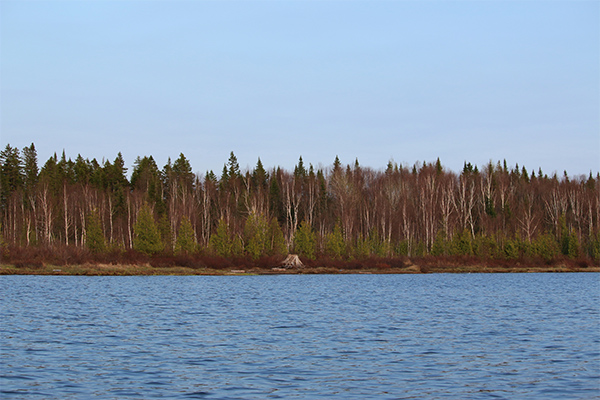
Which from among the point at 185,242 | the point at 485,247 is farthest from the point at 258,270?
the point at 485,247

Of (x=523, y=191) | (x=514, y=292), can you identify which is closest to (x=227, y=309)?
(x=514, y=292)

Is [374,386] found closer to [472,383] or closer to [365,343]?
[472,383]

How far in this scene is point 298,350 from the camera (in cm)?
1936

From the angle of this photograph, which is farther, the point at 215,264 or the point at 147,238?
the point at 147,238

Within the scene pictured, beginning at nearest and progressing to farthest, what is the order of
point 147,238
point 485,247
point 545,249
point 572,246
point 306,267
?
point 306,267, point 147,238, point 485,247, point 545,249, point 572,246

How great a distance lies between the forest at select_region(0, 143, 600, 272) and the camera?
280 feet

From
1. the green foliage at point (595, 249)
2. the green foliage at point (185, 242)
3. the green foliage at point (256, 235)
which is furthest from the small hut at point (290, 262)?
the green foliage at point (595, 249)

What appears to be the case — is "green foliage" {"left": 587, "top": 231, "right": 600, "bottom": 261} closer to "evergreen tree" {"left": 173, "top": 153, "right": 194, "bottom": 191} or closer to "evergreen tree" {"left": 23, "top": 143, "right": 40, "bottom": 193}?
"evergreen tree" {"left": 173, "top": 153, "right": 194, "bottom": 191}

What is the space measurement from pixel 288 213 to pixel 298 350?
84328mm

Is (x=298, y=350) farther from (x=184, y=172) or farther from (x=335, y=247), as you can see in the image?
(x=184, y=172)

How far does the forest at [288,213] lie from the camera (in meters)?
85.4

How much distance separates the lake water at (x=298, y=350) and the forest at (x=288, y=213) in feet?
161

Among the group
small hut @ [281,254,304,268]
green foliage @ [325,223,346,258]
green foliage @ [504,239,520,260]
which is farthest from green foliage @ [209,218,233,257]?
green foliage @ [504,239,520,260]

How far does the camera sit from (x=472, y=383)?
48.6ft
